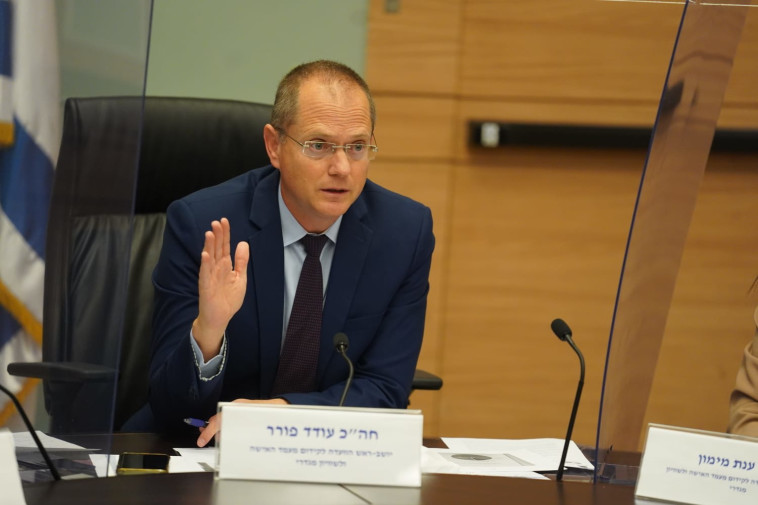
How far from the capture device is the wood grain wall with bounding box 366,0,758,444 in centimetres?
315

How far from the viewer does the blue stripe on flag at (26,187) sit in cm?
115

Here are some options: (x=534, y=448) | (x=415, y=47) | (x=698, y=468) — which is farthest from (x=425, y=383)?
(x=415, y=47)

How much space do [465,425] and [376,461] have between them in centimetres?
215

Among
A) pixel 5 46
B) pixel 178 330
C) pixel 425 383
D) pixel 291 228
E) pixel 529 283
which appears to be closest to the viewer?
pixel 5 46

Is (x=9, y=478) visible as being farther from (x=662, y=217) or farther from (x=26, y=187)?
(x=662, y=217)

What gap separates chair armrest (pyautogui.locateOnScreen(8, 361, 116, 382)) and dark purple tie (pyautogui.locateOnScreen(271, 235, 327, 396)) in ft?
2.01

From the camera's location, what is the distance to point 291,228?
1839 mm

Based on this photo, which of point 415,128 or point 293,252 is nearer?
point 293,252

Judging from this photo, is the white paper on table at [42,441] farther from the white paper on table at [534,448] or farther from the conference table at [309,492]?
the white paper on table at [534,448]

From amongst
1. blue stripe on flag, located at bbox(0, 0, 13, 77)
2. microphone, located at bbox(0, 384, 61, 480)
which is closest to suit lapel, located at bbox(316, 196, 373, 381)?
microphone, located at bbox(0, 384, 61, 480)

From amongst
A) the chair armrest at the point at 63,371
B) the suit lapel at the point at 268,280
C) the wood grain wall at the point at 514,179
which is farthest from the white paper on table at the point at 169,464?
the wood grain wall at the point at 514,179

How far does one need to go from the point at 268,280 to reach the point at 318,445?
660 millimetres

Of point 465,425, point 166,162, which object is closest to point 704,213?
point 166,162

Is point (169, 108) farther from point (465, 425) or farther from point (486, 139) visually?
point (465, 425)
